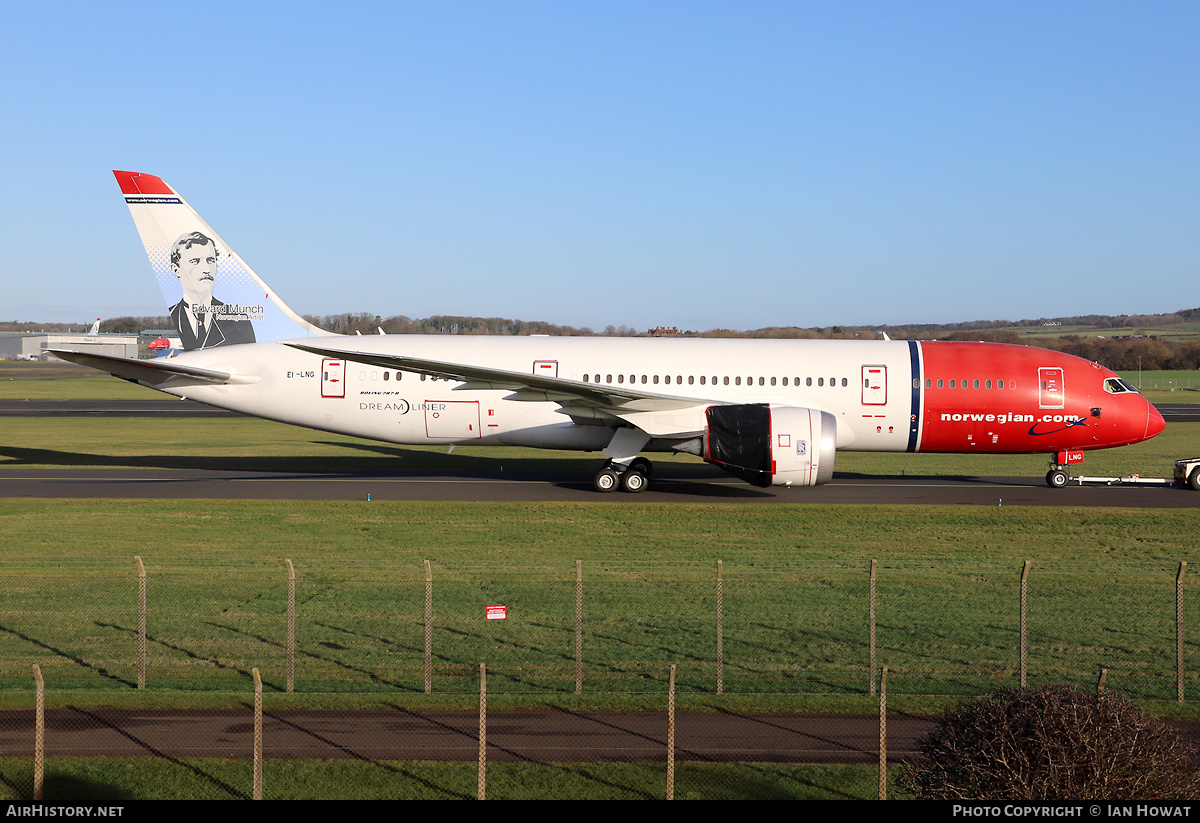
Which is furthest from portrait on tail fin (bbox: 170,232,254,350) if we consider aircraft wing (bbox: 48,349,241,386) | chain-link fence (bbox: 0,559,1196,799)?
chain-link fence (bbox: 0,559,1196,799)

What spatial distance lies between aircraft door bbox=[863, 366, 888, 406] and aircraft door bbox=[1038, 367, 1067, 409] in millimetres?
4693

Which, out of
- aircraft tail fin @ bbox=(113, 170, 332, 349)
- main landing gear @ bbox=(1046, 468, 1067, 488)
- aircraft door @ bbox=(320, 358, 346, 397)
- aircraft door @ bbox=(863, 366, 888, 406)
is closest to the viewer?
aircraft door @ bbox=(863, 366, 888, 406)

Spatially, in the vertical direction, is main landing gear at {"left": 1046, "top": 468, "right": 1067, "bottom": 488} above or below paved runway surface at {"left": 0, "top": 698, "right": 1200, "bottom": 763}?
above

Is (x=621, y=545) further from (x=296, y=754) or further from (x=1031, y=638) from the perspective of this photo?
(x=296, y=754)

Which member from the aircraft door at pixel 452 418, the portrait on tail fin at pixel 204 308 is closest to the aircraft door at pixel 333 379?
the aircraft door at pixel 452 418

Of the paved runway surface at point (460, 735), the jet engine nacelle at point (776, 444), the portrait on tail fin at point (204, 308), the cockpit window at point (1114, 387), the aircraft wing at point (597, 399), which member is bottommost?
the paved runway surface at point (460, 735)

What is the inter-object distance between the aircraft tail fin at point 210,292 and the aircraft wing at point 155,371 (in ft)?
7.74

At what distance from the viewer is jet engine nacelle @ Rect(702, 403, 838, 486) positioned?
2653 cm

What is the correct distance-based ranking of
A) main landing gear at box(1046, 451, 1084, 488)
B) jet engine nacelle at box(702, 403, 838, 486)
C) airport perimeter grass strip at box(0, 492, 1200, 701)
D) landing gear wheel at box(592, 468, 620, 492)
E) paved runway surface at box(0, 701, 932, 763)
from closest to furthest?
paved runway surface at box(0, 701, 932, 763)
airport perimeter grass strip at box(0, 492, 1200, 701)
jet engine nacelle at box(702, 403, 838, 486)
landing gear wheel at box(592, 468, 620, 492)
main landing gear at box(1046, 451, 1084, 488)

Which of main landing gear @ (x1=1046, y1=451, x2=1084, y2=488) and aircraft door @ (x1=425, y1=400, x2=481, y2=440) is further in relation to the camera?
main landing gear @ (x1=1046, y1=451, x2=1084, y2=488)

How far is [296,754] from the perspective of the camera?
34.2ft

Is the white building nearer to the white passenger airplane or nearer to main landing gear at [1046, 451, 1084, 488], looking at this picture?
the white passenger airplane

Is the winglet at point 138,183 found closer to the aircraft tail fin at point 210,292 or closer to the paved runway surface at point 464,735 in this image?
the aircraft tail fin at point 210,292

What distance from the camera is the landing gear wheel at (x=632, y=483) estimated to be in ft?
95.9
